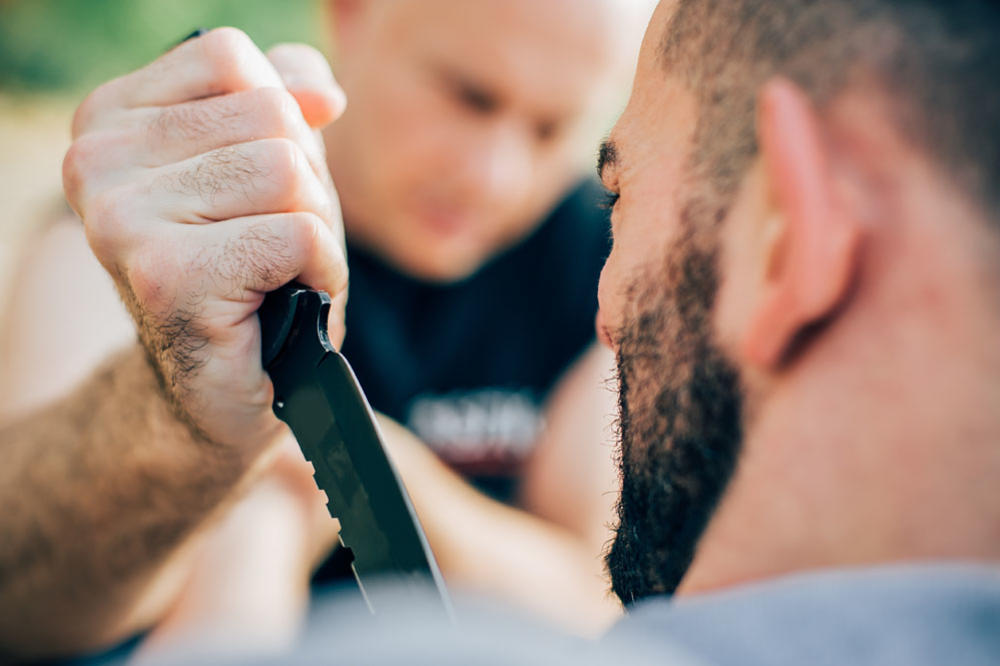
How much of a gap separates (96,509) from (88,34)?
5534 mm

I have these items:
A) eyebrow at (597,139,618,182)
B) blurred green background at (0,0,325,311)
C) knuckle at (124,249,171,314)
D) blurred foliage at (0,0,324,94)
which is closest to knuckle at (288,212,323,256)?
knuckle at (124,249,171,314)

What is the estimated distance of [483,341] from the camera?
1861 mm

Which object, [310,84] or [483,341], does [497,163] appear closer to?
[483,341]

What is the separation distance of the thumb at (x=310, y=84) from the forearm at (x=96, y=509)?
36 centimetres

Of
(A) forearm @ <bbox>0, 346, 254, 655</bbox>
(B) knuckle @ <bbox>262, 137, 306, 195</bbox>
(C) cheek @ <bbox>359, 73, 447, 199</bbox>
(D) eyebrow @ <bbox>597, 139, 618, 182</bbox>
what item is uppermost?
(D) eyebrow @ <bbox>597, 139, 618, 182</bbox>

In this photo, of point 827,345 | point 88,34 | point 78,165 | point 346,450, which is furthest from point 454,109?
point 88,34

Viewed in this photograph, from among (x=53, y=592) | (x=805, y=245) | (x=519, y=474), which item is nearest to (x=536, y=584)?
(x=519, y=474)

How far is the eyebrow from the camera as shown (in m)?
0.69

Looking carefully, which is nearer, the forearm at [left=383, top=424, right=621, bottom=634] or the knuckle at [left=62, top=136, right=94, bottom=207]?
the knuckle at [left=62, top=136, right=94, bottom=207]

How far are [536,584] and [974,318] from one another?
47.7 inches

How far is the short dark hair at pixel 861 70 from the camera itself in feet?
1.51

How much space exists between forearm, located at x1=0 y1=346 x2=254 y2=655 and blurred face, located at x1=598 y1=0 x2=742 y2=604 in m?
0.51

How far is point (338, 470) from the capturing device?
0.62 m

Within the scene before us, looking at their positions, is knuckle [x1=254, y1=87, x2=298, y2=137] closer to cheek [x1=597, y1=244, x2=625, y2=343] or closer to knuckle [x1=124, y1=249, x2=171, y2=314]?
knuckle [x1=124, y1=249, x2=171, y2=314]
